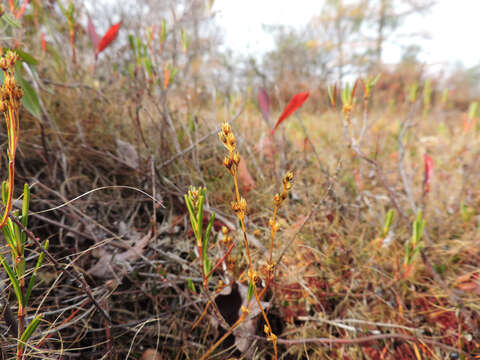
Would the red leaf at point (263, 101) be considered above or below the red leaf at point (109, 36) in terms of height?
below

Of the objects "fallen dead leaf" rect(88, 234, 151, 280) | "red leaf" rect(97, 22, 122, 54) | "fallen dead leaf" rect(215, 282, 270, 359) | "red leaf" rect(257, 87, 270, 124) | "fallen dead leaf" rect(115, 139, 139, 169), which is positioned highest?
"red leaf" rect(97, 22, 122, 54)

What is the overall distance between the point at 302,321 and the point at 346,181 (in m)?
0.74

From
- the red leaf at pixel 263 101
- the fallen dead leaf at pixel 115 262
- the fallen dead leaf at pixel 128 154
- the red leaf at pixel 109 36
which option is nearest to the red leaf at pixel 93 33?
the red leaf at pixel 109 36

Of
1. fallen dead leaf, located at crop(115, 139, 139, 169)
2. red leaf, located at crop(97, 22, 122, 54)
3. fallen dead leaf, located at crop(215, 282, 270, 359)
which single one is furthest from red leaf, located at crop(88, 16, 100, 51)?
fallen dead leaf, located at crop(215, 282, 270, 359)

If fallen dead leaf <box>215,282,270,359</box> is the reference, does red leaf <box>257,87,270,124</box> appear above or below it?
above

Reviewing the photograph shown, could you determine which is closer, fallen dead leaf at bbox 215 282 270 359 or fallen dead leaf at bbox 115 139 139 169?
fallen dead leaf at bbox 215 282 270 359

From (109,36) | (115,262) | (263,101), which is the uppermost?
(109,36)

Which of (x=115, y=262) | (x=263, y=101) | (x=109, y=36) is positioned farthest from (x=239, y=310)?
(x=109, y=36)

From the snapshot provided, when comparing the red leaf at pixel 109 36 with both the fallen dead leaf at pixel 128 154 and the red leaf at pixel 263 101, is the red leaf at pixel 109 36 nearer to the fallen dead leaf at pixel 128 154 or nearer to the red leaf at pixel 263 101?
the fallen dead leaf at pixel 128 154

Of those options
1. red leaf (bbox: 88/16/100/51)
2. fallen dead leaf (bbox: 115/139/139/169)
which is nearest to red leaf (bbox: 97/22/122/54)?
red leaf (bbox: 88/16/100/51)

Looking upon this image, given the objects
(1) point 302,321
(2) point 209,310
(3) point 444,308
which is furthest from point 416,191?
(2) point 209,310

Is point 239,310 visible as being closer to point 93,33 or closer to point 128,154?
point 128,154

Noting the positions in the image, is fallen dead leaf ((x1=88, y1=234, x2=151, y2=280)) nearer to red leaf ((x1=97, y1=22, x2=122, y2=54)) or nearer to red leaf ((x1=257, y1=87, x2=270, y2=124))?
red leaf ((x1=257, y1=87, x2=270, y2=124))

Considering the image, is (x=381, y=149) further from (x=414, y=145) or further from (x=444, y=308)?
(x=444, y=308)
